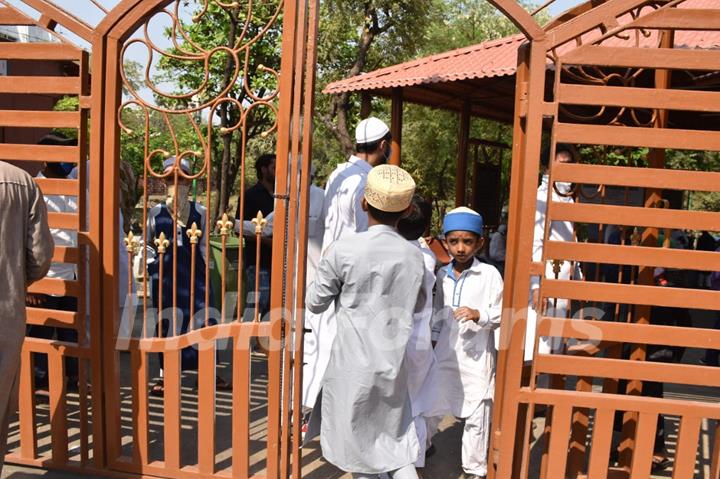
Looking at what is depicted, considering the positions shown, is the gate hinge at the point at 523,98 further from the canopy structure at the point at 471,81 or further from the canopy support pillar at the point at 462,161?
the canopy support pillar at the point at 462,161

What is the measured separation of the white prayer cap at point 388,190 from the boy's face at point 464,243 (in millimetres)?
877

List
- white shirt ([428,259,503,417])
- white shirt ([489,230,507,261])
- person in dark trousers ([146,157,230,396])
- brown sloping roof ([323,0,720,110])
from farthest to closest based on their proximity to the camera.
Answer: white shirt ([489,230,507,261]) → brown sloping roof ([323,0,720,110]) → person in dark trousers ([146,157,230,396]) → white shirt ([428,259,503,417])

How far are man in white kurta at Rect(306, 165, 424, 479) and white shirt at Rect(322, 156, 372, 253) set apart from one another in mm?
1114

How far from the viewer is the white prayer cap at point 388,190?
8.43 ft

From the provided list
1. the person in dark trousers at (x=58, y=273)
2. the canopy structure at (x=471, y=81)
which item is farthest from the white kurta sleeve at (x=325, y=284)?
the canopy structure at (x=471, y=81)

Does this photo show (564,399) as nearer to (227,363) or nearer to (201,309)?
(201,309)

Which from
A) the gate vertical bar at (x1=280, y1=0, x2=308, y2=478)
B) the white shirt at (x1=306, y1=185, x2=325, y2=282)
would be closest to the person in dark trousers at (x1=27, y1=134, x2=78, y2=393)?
the white shirt at (x1=306, y1=185, x2=325, y2=282)

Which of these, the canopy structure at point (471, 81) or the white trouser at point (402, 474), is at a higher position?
the canopy structure at point (471, 81)

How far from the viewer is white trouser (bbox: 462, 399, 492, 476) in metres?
3.33

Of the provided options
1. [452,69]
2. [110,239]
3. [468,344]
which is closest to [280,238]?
[110,239]

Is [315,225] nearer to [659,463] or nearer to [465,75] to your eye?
[659,463]

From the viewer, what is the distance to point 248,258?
5227 mm

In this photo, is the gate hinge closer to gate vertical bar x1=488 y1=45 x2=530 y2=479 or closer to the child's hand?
gate vertical bar x1=488 y1=45 x2=530 y2=479

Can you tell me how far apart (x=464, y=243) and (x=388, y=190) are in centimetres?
101
